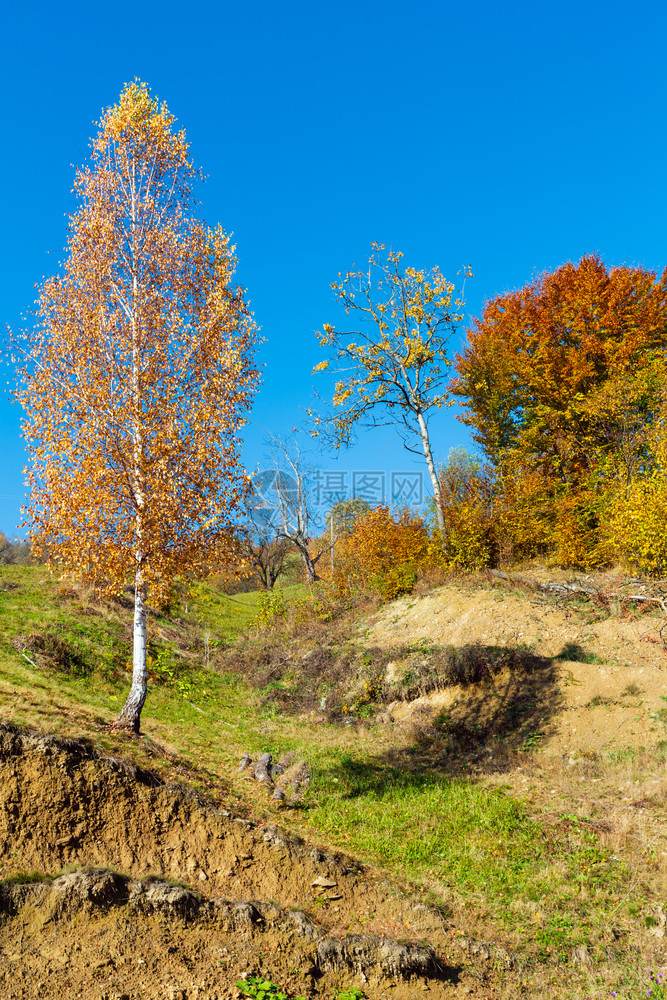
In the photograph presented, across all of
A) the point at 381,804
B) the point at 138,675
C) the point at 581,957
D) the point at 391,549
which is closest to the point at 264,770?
the point at 381,804

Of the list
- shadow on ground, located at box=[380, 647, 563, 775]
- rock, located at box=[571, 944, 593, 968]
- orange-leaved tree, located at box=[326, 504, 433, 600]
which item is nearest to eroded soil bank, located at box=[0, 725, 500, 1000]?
rock, located at box=[571, 944, 593, 968]

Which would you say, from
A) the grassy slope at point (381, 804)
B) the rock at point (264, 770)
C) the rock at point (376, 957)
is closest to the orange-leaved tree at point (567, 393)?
the grassy slope at point (381, 804)

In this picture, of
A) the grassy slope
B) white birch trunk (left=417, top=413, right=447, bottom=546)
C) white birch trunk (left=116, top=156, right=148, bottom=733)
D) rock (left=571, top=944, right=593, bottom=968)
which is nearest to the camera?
rock (left=571, top=944, right=593, bottom=968)

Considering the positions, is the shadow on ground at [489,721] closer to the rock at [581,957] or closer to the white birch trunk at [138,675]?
the rock at [581,957]

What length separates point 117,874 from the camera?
19.2 feet

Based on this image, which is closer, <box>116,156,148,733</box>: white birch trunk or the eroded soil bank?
the eroded soil bank

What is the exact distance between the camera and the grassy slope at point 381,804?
6.46 m

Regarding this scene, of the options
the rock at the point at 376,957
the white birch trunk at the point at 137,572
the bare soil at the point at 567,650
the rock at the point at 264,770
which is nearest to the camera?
the rock at the point at 376,957

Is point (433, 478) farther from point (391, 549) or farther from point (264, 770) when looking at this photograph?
point (264, 770)

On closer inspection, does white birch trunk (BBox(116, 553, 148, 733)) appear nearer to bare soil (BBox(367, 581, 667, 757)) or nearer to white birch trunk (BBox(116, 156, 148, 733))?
white birch trunk (BBox(116, 156, 148, 733))

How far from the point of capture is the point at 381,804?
32.7 feet

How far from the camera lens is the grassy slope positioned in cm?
646

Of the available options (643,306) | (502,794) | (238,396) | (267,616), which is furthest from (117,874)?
(643,306)

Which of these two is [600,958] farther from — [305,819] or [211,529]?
[211,529]
